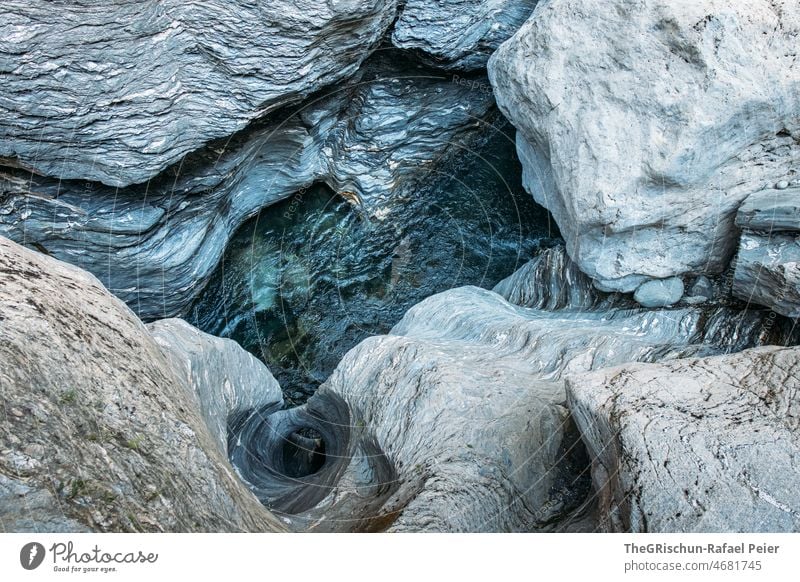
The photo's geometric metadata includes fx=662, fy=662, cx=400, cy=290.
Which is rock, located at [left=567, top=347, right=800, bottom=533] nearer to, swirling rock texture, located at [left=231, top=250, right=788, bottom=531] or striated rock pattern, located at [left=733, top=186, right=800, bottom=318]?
swirling rock texture, located at [left=231, top=250, right=788, bottom=531]

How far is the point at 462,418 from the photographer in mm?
5285

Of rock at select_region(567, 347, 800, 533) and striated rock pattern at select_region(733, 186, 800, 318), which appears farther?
striated rock pattern at select_region(733, 186, 800, 318)

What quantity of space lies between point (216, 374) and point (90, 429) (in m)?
2.87

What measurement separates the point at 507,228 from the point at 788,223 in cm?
430

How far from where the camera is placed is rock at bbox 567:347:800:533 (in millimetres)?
3416

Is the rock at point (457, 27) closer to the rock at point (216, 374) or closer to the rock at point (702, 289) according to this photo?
the rock at point (702, 289)

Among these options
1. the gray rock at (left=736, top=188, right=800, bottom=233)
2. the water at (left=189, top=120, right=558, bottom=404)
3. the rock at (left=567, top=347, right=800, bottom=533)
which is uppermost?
the gray rock at (left=736, top=188, right=800, bottom=233)

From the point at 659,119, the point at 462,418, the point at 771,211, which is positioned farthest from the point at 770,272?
the point at 462,418

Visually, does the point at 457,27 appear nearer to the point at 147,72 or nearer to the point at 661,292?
the point at 147,72

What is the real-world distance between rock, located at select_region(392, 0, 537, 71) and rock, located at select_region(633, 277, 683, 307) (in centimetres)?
397

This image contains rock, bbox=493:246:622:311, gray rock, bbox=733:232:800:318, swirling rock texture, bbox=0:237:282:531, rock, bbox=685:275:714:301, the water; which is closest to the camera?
swirling rock texture, bbox=0:237:282:531

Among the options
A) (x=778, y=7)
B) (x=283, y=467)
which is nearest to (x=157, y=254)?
(x=283, y=467)

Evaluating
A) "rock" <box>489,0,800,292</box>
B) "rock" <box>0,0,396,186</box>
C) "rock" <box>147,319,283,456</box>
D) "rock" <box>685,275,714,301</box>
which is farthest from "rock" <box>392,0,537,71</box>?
"rock" <box>147,319,283,456</box>

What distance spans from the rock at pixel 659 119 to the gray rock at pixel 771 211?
7.3 inches
